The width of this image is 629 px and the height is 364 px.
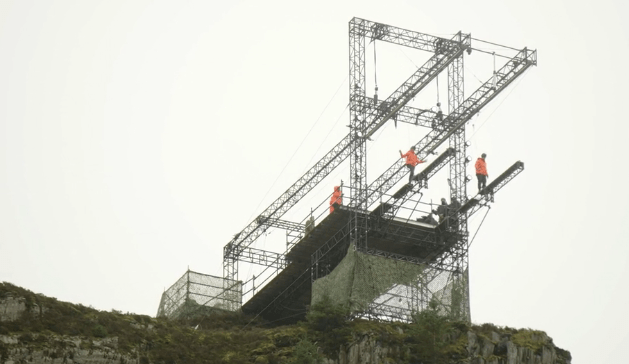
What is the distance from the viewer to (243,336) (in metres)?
110

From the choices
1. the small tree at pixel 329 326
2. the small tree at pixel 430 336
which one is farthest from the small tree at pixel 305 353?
the small tree at pixel 430 336

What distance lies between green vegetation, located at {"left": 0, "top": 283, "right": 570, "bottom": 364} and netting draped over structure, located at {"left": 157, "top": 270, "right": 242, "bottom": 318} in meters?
13.0

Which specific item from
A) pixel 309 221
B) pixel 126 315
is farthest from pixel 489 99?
pixel 126 315

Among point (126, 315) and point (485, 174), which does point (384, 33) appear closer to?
point (485, 174)

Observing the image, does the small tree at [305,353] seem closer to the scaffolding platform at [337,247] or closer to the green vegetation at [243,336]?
the green vegetation at [243,336]

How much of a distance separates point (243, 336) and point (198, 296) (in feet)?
60.2

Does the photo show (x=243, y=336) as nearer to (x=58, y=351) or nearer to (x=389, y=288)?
(x=389, y=288)

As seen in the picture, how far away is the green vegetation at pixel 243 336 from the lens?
100188mm

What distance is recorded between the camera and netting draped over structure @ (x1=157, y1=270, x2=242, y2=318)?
413ft

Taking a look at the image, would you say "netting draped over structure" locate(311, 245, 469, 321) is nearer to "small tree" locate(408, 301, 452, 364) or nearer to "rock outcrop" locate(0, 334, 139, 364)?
"small tree" locate(408, 301, 452, 364)

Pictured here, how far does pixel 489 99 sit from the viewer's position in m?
120

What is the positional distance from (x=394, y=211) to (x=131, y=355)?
2321 cm

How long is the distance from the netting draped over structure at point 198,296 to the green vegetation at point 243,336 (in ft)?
42.7

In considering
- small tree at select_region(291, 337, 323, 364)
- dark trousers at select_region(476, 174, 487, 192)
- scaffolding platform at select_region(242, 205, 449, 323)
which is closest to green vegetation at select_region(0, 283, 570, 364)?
small tree at select_region(291, 337, 323, 364)
